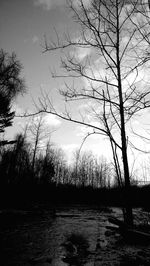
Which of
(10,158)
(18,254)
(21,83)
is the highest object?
(21,83)

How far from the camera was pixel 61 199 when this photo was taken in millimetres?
24797

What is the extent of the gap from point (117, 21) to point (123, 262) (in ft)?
21.6

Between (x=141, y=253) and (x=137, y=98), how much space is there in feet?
11.5

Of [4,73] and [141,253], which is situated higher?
[4,73]

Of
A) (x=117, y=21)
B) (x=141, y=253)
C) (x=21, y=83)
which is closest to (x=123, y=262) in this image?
(x=141, y=253)

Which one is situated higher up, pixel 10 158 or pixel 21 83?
pixel 21 83

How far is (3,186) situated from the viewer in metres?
18.0

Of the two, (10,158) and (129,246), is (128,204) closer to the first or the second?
(129,246)

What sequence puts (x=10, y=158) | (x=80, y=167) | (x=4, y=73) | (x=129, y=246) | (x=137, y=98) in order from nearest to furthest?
(x=129, y=246)
(x=137, y=98)
(x=4, y=73)
(x=10, y=158)
(x=80, y=167)

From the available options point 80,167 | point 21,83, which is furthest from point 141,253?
point 80,167

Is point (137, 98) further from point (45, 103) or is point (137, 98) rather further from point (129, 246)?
point (129, 246)

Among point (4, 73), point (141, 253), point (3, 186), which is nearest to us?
point (141, 253)

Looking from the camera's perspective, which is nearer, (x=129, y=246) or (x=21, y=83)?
(x=129, y=246)

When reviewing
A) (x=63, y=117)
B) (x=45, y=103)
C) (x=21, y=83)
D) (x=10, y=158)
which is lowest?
(x=63, y=117)
